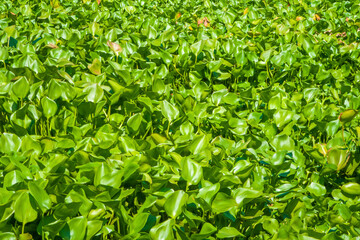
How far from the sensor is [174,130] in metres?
2.50

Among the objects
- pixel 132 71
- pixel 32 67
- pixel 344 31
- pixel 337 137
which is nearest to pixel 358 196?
pixel 337 137

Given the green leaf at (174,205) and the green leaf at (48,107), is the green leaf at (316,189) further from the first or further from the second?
the green leaf at (48,107)

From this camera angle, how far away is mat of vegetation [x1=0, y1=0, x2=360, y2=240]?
179 centimetres

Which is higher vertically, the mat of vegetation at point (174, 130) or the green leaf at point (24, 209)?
the green leaf at point (24, 209)

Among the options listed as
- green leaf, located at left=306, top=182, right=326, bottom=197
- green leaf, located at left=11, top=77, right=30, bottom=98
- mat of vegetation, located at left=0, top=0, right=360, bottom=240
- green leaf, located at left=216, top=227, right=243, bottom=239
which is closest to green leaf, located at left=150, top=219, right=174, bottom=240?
mat of vegetation, located at left=0, top=0, right=360, bottom=240

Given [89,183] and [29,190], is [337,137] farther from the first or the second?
[29,190]

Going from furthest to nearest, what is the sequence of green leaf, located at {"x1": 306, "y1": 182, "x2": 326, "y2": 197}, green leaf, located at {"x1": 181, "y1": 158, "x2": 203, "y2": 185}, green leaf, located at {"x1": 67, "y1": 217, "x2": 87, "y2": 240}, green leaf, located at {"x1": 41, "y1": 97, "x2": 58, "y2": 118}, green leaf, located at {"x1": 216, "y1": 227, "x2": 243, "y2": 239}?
green leaf, located at {"x1": 41, "y1": 97, "x2": 58, "y2": 118}, green leaf, located at {"x1": 306, "y1": 182, "x2": 326, "y2": 197}, green leaf, located at {"x1": 181, "y1": 158, "x2": 203, "y2": 185}, green leaf, located at {"x1": 216, "y1": 227, "x2": 243, "y2": 239}, green leaf, located at {"x1": 67, "y1": 217, "x2": 87, "y2": 240}

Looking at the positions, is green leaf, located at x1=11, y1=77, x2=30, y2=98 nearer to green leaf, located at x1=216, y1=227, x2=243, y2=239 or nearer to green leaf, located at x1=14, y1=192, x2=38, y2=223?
green leaf, located at x1=14, y1=192, x2=38, y2=223

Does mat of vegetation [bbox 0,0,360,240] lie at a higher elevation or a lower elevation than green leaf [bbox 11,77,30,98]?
lower

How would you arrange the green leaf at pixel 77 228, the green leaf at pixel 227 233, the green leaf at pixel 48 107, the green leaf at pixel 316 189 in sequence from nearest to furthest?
the green leaf at pixel 77 228, the green leaf at pixel 227 233, the green leaf at pixel 316 189, the green leaf at pixel 48 107

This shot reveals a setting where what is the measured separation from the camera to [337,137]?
250cm

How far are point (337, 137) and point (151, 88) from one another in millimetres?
1117

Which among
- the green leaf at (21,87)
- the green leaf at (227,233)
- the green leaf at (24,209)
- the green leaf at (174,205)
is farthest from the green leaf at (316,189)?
the green leaf at (21,87)

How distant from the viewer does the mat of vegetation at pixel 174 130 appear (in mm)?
1789
